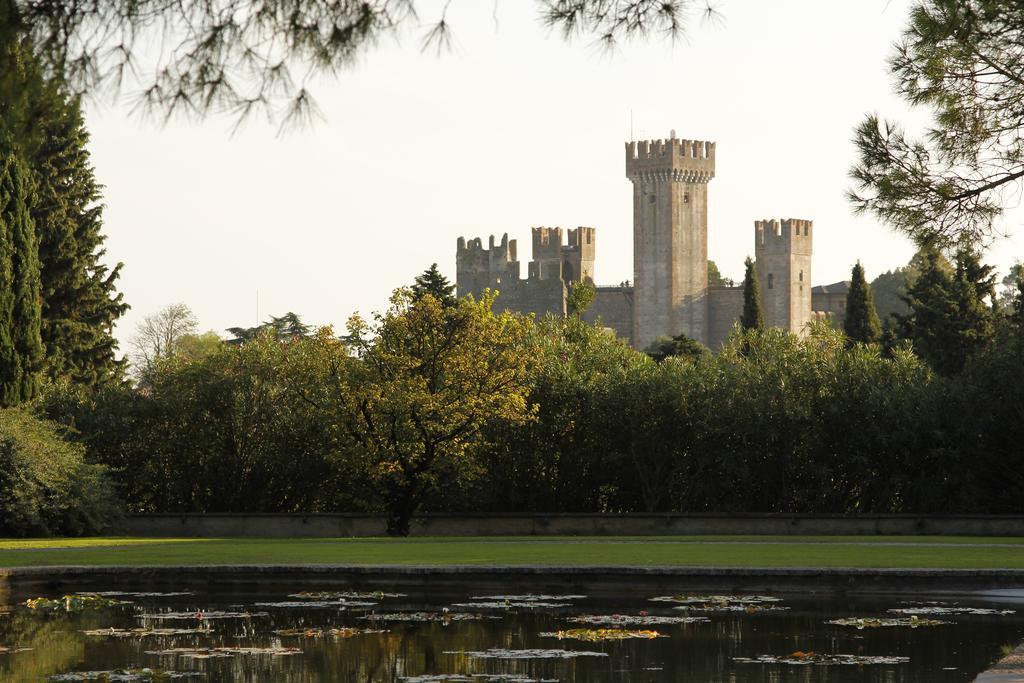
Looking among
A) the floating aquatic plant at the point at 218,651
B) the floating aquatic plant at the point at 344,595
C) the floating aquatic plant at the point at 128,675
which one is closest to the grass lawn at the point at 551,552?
the floating aquatic plant at the point at 344,595

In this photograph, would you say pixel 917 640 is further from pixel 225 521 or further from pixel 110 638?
pixel 225 521

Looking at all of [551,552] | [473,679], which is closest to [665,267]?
[551,552]

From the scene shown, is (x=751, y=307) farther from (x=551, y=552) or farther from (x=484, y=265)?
(x=551, y=552)

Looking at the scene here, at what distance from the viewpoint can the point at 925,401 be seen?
29578 mm

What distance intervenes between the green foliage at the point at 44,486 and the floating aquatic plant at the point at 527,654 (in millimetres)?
16775

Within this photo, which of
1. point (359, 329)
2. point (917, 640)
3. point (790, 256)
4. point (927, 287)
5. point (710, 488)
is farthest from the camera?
point (790, 256)

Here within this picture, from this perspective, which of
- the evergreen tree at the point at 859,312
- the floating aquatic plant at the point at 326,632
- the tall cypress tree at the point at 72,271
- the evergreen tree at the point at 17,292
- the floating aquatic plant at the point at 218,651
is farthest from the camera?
the evergreen tree at the point at 859,312

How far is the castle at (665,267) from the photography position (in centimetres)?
10738

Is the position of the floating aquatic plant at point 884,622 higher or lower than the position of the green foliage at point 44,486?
lower

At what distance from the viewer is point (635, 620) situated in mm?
13422

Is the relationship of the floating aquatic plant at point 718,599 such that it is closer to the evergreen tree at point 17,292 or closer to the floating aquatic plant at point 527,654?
the floating aquatic plant at point 527,654

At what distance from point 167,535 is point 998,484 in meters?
16.1

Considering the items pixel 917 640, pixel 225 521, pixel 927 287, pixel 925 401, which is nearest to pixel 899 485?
pixel 925 401

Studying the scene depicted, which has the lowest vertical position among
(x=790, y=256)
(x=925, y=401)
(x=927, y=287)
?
(x=925, y=401)
